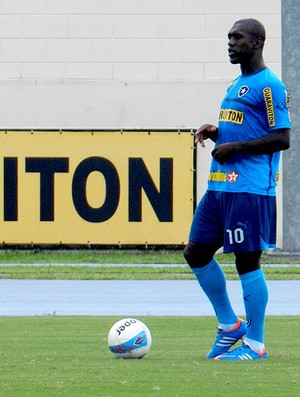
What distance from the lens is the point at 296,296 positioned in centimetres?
1570

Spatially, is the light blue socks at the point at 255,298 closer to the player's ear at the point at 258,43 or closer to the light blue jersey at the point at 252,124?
the light blue jersey at the point at 252,124

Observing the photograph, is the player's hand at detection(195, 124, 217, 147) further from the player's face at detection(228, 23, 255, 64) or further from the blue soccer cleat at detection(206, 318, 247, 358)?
the blue soccer cleat at detection(206, 318, 247, 358)

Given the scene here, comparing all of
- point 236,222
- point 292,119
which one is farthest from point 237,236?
point 292,119

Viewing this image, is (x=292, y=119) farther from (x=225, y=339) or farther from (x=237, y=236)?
(x=237, y=236)

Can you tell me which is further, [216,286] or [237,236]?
[216,286]

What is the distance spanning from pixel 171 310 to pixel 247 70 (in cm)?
534

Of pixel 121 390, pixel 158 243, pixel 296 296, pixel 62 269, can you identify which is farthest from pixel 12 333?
pixel 158 243

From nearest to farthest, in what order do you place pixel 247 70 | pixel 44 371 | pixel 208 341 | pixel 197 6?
pixel 44 371
pixel 247 70
pixel 208 341
pixel 197 6

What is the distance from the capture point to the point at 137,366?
27.4 feet

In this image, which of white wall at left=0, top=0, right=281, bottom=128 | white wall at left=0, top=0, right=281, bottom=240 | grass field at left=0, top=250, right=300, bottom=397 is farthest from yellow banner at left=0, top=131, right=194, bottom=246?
grass field at left=0, top=250, right=300, bottom=397

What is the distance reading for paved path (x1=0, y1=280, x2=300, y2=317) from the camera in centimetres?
1362

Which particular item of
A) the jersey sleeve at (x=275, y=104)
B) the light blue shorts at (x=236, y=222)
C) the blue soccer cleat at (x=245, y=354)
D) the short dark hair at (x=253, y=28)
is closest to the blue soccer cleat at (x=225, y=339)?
the blue soccer cleat at (x=245, y=354)

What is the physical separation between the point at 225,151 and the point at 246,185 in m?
0.27

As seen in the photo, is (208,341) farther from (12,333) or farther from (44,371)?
(44,371)
